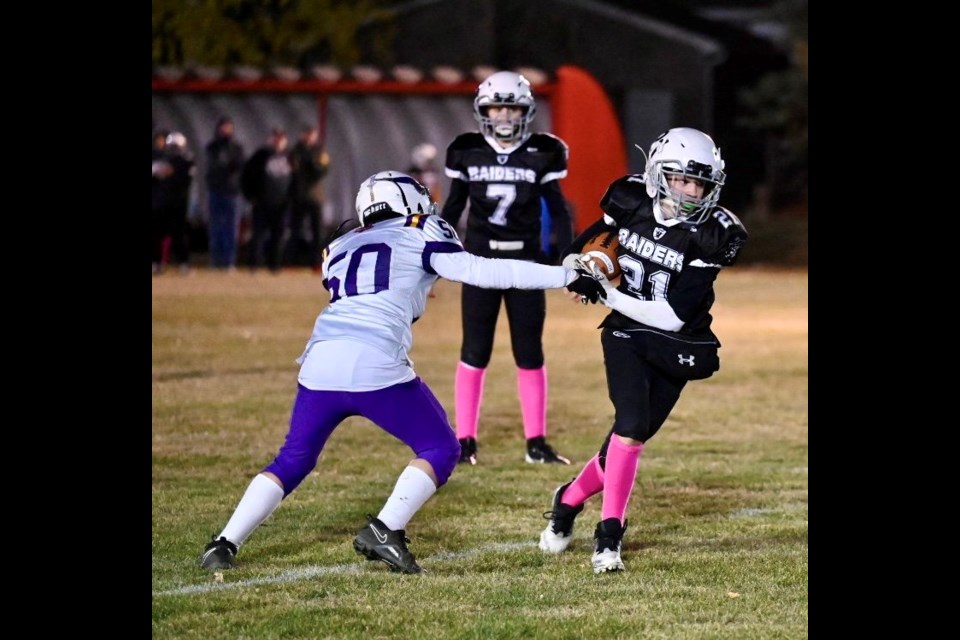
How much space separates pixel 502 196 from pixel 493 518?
207cm

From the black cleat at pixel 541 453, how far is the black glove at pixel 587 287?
8.15 feet

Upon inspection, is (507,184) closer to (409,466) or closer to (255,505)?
(409,466)

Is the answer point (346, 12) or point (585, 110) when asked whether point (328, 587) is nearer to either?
point (585, 110)

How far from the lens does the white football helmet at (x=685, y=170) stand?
599cm

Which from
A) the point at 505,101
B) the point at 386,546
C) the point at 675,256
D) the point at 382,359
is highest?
the point at 505,101

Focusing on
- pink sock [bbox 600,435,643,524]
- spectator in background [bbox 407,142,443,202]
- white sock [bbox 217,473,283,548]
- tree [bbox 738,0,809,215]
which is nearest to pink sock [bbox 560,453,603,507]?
pink sock [bbox 600,435,643,524]

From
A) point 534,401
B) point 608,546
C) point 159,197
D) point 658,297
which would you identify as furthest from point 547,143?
point 159,197

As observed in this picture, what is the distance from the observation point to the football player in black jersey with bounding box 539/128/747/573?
19.8ft

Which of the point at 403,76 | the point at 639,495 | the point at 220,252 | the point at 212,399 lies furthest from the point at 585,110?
the point at 639,495

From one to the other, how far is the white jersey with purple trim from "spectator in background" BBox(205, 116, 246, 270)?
44.1 feet

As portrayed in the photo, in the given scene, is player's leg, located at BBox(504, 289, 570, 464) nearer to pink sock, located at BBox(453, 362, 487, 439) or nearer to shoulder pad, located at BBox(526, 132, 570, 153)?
pink sock, located at BBox(453, 362, 487, 439)

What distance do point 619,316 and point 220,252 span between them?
14.8m

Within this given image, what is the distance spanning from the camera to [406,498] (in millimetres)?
5898

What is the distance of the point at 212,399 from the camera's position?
408 inches
